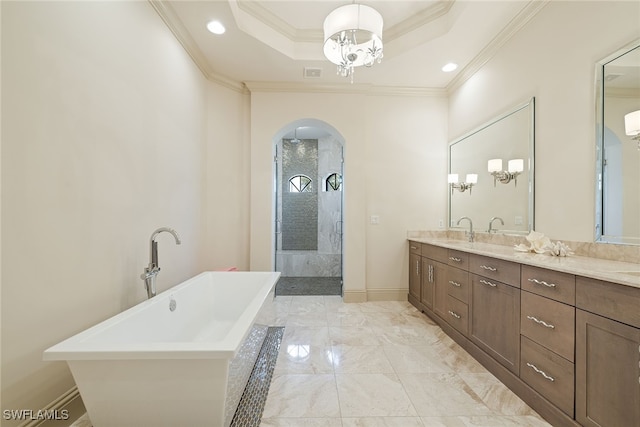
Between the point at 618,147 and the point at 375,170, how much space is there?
2.31m

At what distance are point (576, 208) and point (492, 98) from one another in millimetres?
1476

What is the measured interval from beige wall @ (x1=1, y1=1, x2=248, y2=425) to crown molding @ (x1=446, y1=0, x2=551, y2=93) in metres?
3.09

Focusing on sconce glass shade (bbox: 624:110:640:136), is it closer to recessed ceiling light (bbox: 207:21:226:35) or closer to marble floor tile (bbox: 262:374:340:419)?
marble floor tile (bbox: 262:374:340:419)

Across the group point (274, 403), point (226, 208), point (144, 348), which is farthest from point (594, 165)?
point (226, 208)

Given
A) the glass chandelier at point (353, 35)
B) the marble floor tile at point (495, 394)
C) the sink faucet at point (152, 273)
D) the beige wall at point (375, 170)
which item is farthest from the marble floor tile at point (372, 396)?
the glass chandelier at point (353, 35)

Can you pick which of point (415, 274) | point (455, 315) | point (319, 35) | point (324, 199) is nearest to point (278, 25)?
point (319, 35)

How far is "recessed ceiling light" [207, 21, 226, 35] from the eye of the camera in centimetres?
242

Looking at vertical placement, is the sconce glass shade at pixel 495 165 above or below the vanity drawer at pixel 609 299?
above

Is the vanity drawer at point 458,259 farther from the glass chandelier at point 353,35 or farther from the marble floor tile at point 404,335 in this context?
the glass chandelier at point 353,35

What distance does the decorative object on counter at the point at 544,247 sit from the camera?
1765 mm

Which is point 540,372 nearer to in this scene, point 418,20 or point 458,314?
point 458,314

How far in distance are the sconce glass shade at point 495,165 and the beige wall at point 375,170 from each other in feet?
3.24

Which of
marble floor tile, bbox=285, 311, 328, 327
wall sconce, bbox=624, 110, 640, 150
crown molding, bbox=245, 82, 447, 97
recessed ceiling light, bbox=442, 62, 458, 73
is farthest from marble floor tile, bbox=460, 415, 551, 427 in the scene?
crown molding, bbox=245, 82, 447, 97

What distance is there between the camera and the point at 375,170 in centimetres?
362
